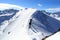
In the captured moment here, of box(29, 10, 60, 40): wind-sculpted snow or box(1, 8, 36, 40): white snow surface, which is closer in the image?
box(1, 8, 36, 40): white snow surface

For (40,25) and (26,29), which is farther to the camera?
(40,25)

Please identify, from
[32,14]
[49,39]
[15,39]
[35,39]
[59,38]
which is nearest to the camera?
[59,38]

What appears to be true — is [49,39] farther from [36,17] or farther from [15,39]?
[36,17]

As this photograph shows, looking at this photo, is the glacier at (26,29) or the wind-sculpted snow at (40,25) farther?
the wind-sculpted snow at (40,25)

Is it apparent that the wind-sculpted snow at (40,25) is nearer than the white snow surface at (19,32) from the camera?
No

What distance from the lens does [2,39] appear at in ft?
289

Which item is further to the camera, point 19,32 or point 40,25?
point 40,25

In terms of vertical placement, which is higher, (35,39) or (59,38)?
(59,38)

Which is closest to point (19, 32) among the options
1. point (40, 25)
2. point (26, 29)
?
point (26, 29)

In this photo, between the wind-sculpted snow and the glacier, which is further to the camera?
the wind-sculpted snow

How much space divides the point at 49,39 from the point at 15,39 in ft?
138

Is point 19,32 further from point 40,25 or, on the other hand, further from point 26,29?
point 40,25

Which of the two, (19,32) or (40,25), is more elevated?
(19,32)

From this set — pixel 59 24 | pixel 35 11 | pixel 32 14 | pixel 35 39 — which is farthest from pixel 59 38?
pixel 59 24
